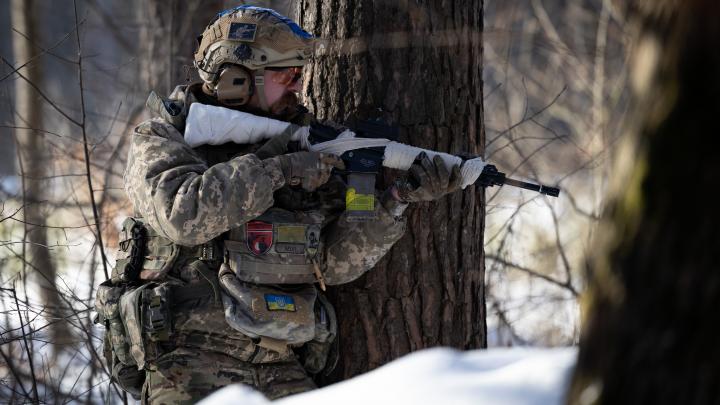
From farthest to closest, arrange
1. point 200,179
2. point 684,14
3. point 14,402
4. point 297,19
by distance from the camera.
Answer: point 14,402
point 297,19
point 200,179
point 684,14

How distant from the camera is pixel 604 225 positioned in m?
1.63

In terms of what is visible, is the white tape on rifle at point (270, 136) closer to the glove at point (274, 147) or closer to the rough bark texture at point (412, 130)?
the glove at point (274, 147)

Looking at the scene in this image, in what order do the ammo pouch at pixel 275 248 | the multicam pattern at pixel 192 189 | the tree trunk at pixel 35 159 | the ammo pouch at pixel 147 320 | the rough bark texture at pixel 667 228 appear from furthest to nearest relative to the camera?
the tree trunk at pixel 35 159, the ammo pouch at pixel 275 248, the ammo pouch at pixel 147 320, the multicam pattern at pixel 192 189, the rough bark texture at pixel 667 228

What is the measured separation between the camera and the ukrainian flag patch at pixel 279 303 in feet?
11.1

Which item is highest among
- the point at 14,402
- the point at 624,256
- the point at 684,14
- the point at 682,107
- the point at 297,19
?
the point at 297,19

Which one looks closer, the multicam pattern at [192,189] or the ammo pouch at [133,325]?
the multicam pattern at [192,189]

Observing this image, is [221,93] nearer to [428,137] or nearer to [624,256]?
[428,137]

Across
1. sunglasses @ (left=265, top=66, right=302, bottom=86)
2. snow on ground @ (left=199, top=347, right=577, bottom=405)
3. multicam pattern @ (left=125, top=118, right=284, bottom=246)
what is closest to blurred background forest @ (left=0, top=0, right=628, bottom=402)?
sunglasses @ (left=265, top=66, right=302, bottom=86)

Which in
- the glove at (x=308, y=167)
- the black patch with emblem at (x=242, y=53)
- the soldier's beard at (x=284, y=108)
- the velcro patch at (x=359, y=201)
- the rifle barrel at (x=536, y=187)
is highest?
the black patch with emblem at (x=242, y=53)

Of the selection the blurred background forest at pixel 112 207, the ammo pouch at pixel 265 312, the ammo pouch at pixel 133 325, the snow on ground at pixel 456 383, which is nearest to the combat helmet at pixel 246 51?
the blurred background forest at pixel 112 207

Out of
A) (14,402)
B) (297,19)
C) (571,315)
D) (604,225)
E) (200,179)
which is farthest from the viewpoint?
(571,315)

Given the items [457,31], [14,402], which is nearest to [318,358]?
[457,31]

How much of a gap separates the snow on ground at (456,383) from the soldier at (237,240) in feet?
3.90

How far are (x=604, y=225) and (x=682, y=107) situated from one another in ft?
0.86
